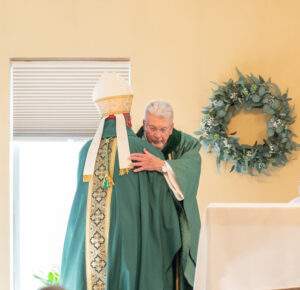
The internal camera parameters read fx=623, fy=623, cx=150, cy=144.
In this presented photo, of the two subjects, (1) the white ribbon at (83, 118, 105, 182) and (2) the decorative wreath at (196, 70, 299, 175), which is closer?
(1) the white ribbon at (83, 118, 105, 182)

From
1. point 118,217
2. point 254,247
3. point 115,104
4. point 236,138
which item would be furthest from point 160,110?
point 236,138

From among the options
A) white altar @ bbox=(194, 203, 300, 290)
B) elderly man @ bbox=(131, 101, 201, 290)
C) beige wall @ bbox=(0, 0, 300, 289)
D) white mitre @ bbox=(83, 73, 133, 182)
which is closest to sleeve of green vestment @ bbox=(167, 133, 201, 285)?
elderly man @ bbox=(131, 101, 201, 290)

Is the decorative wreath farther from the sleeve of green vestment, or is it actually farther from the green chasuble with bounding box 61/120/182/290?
the green chasuble with bounding box 61/120/182/290

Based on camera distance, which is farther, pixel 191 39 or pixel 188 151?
pixel 191 39

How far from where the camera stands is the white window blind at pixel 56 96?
168 inches

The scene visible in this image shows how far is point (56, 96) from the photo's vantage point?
14.1ft

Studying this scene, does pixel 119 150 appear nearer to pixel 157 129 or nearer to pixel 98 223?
pixel 157 129

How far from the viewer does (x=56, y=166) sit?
4371mm

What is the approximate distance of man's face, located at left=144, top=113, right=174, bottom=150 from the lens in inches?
105

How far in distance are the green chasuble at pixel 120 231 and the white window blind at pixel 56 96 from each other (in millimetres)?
1654

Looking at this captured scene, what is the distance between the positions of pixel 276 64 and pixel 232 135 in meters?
0.58

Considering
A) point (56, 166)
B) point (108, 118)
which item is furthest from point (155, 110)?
point (56, 166)

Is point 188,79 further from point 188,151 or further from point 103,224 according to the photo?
point 103,224

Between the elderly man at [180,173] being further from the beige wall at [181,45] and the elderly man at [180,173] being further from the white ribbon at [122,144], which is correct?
the beige wall at [181,45]
